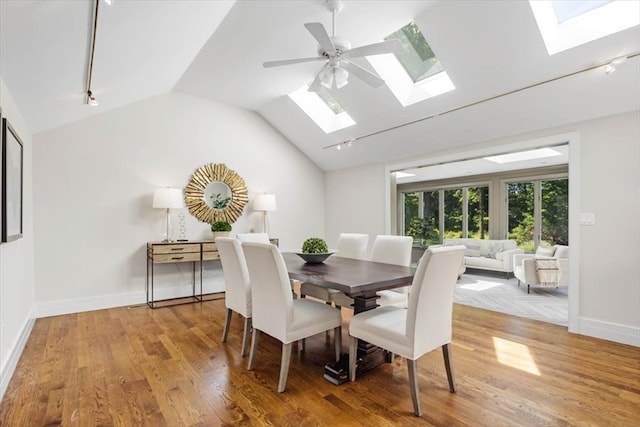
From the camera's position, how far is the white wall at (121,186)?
3877 mm

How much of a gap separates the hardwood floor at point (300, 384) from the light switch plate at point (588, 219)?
1.11 meters

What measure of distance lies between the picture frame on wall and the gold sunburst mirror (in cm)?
211

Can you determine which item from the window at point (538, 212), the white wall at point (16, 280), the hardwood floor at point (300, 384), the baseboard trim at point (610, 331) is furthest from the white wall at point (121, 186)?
the window at point (538, 212)

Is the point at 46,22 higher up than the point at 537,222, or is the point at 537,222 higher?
the point at 46,22

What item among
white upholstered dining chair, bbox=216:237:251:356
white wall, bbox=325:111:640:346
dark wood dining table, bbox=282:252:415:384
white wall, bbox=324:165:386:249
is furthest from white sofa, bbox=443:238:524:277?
white upholstered dining chair, bbox=216:237:251:356

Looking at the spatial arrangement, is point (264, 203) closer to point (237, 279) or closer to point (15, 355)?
point (237, 279)

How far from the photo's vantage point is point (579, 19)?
2.65 metres

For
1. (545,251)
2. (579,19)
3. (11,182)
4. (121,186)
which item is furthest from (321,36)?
(545,251)

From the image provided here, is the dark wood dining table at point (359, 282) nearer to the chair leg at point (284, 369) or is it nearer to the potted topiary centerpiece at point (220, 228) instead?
the chair leg at point (284, 369)

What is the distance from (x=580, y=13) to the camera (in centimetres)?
263

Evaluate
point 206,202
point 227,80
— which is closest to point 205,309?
point 206,202

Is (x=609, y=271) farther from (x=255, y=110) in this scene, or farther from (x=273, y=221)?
(x=255, y=110)

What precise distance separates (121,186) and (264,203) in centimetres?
197

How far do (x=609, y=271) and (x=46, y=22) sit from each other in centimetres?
479
